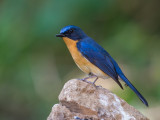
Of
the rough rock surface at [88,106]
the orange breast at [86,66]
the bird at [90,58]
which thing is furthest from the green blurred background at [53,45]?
the rough rock surface at [88,106]

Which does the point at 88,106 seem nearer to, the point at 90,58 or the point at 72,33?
the point at 90,58

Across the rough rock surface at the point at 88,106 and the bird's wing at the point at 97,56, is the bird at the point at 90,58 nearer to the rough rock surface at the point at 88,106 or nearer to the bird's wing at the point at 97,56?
the bird's wing at the point at 97,56

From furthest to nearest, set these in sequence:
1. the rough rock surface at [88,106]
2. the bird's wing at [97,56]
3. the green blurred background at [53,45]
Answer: the green blurred background at [53,45] < the bird's wing at [97,56] < the rough rock surface at [88,106]

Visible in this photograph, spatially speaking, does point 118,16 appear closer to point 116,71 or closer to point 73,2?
point 73,2

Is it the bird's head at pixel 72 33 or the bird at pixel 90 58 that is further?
the bird's head at pixel 72 33

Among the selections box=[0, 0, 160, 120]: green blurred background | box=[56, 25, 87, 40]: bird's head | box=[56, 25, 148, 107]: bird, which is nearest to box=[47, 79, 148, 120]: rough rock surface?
box=[56, 25, 148, 107]: bird

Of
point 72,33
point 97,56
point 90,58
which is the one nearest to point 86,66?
point 90,58

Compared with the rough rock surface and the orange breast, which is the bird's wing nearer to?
the orange breast
